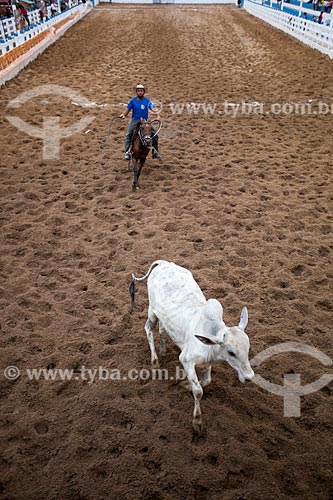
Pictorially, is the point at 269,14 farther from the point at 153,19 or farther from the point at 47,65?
the point at 47,65

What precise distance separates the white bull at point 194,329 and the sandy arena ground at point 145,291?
474mm

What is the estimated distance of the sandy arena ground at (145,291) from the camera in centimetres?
320

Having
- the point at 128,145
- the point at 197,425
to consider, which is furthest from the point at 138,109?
the point at 197,425

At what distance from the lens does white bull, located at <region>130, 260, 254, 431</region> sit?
9.59ft

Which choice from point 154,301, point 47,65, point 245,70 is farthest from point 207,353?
point 47,65

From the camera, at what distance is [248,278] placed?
5312 millimetres

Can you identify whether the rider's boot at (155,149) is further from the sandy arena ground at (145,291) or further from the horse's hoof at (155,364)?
the horse's hoof at (155,364)

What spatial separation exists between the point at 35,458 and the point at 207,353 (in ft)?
5.81

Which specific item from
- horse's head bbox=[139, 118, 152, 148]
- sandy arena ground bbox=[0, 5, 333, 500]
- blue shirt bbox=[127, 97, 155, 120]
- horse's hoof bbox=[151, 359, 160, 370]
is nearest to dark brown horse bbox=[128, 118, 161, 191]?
horse's head bbox=[139, 118, 152, 148]

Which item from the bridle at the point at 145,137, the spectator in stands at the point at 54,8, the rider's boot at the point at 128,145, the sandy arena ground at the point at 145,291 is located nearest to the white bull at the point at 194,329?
the sandy arena ground at the point at 145,291

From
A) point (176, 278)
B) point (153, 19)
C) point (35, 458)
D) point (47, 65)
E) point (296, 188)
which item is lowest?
point (35, 458)

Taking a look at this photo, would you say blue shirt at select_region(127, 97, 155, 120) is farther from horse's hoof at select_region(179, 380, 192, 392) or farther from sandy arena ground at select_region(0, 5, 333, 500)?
horse's hoof at select_region(179, 380, 192, 392)

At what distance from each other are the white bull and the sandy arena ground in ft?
1.55

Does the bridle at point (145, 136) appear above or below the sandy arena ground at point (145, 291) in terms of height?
above
